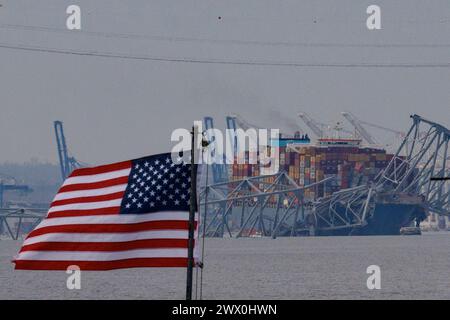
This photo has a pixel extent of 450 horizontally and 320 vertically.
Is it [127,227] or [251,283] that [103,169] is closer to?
[127,227]

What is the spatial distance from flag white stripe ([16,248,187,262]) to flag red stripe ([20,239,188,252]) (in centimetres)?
7

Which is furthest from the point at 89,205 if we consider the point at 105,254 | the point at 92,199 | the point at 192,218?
the point at 192,218

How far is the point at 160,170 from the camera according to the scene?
23172mm

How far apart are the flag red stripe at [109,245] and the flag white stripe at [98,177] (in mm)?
1169

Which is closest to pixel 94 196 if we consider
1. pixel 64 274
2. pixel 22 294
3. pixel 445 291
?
pixel 22 294

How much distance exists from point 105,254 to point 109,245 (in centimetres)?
18

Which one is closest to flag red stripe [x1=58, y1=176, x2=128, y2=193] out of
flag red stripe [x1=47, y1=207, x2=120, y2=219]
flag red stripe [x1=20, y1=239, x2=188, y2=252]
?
flag red stripe [x1=47, y1=207, x2=120, y2=219]

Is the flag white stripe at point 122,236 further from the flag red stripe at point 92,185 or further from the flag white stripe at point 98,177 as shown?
the flag white stripe at point 98,177

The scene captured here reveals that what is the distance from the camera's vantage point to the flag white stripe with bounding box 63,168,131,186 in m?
23.4

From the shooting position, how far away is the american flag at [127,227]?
2312 cm

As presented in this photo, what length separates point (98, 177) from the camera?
23812mm
